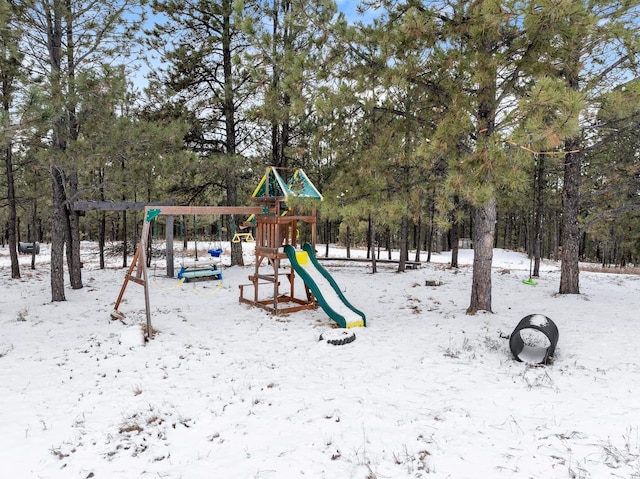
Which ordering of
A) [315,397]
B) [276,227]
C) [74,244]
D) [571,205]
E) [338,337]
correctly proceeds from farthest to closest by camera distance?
1. [74,244]
2. [571,205]
3. [276,227]
4. [338,337]
5. [315,397]

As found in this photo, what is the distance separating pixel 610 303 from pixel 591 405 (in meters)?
6.14

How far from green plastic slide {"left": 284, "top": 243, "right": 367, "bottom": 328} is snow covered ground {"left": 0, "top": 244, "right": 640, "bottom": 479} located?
0.40 m

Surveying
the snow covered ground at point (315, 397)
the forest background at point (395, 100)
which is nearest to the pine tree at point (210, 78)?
the forest background at point (395, 100)

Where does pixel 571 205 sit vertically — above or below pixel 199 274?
above

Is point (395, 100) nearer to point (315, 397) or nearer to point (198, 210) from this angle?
point (198, 210)

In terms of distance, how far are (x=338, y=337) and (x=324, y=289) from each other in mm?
2300

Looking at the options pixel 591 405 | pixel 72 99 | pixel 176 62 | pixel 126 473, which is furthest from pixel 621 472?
pixel 176 62

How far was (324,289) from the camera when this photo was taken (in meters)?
9.20

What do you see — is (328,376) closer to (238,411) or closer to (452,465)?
(238,411)

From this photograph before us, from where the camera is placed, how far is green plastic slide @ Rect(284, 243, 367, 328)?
26.6 feet

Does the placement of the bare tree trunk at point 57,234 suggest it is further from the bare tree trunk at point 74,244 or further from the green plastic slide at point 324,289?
the green plastic slide at point 324,289

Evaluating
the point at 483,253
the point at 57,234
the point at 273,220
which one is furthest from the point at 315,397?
the point at 57,234

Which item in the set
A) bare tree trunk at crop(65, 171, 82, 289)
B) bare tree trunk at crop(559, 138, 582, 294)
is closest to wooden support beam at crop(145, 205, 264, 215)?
bare tree trunk at crop(65, 171, 82, 289)

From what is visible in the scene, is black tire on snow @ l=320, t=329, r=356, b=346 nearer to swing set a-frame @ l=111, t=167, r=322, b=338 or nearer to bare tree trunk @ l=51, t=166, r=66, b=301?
swing set a-frame @ l=111, t=167, r=322, b=338
